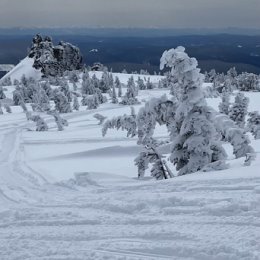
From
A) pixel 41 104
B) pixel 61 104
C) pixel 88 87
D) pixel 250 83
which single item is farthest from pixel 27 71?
pixel 250 83

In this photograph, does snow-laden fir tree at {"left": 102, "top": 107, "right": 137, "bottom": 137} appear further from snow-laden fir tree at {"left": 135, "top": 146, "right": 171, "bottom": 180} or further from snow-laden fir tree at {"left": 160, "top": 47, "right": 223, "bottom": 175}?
snow-laden fir tree at {"left": 160, "top": 47, "right": 223, "bottom": 175}

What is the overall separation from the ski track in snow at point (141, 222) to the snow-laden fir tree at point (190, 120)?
2289mm

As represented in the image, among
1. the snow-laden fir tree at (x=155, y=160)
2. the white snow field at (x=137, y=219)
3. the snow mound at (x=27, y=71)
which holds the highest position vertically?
the white snow field at (x=137, y=219)

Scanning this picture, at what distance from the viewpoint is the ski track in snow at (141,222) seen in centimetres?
795

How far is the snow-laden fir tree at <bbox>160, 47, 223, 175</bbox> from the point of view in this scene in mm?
14938

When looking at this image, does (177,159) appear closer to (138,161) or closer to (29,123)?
(138,161)

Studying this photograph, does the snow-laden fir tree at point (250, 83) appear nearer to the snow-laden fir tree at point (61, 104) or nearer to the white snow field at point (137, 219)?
the snow-laden fir tree at point (61, 104)

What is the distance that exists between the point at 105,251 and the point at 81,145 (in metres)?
25.7

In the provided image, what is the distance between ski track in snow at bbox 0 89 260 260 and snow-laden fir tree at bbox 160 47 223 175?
2289 mm

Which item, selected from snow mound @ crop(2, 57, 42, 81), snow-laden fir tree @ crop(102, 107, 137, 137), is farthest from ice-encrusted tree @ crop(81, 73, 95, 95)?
snow-laden fir tree @ crop(102, 107, 137, 137)

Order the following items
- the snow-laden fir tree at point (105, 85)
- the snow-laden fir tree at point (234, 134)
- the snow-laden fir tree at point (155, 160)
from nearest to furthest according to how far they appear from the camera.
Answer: the snow-laden fir tree at point (234, 134) → the snow-laden fir tree at point (155, 160) → the snow-laden fir tree at point (105, 85)

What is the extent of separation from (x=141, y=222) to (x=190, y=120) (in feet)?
21.2

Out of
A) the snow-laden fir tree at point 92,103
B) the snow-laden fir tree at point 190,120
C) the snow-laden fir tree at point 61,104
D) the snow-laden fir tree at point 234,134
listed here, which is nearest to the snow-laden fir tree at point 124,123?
the snow-laden fir tree at point 190,120

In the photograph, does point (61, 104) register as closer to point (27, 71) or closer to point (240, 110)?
point (240, 110)
